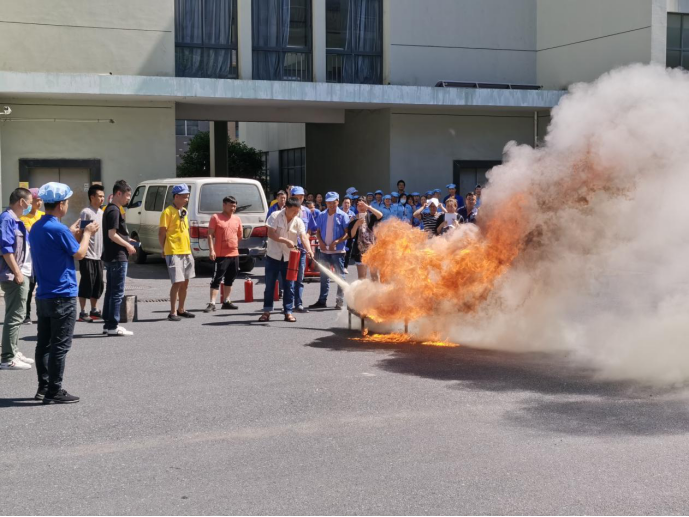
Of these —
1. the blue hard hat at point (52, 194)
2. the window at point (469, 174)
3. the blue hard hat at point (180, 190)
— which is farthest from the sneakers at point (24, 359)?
the window at point (469, 174)

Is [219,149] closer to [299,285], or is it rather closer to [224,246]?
[224,246]

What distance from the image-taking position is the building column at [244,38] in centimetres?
2323

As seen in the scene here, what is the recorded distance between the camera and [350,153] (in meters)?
27.3

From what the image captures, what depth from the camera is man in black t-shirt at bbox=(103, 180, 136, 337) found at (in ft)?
33.9

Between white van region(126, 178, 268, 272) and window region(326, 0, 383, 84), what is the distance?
26.9ft

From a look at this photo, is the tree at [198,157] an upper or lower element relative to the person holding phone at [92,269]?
upper

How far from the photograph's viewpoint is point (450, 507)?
466cm

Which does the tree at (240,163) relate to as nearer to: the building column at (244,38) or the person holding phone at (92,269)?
the building column at (244,38)

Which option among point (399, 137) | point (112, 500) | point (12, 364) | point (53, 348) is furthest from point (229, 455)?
point (399, 137)

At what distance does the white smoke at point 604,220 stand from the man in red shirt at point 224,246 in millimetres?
4237

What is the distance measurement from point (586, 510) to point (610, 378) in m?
3.37

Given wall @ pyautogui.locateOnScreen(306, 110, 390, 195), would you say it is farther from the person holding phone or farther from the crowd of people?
the person holding phone

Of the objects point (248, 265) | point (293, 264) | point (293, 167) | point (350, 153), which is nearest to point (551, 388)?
point (293, 264)

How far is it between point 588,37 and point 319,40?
26.9ft
